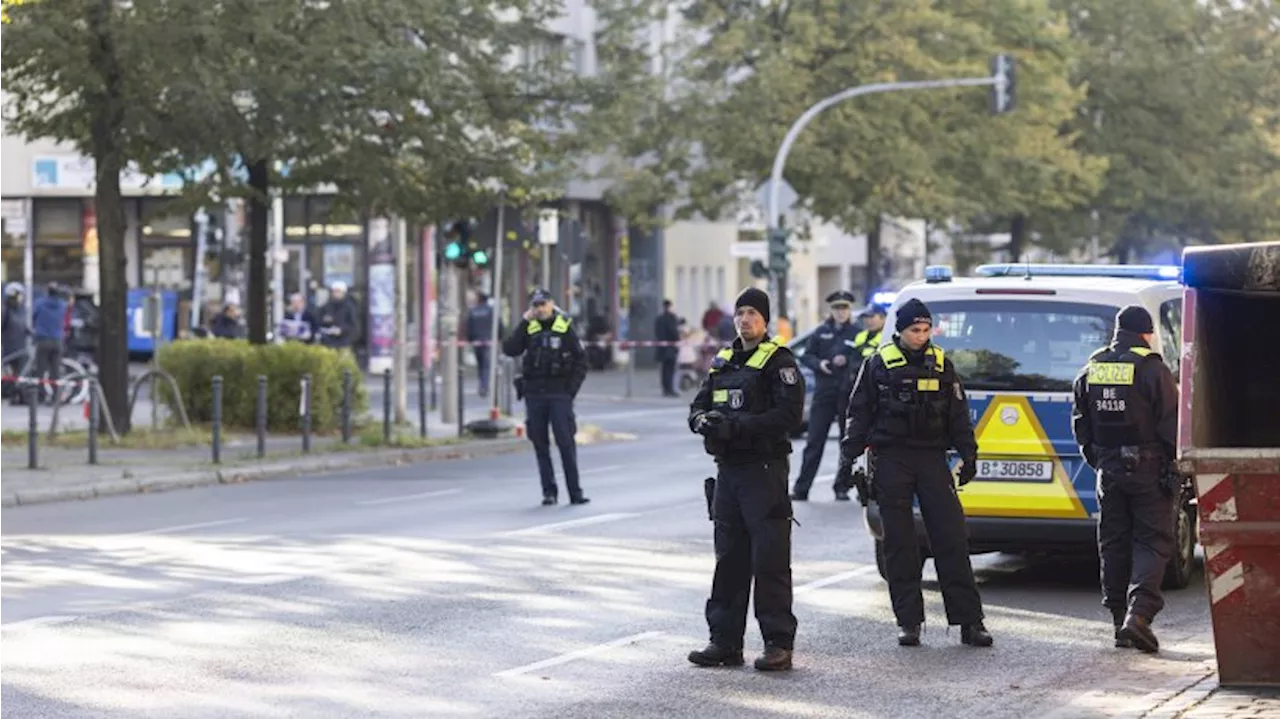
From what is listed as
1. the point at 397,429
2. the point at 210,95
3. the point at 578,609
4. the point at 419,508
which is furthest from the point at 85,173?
the point at 578,609

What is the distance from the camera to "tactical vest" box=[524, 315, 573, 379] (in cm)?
2134

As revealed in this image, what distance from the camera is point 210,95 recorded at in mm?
27125

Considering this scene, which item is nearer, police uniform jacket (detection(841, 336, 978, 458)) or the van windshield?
police uniform jacket (detection(841, 336, 978, 458))

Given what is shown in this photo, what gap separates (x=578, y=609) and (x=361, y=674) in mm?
2683

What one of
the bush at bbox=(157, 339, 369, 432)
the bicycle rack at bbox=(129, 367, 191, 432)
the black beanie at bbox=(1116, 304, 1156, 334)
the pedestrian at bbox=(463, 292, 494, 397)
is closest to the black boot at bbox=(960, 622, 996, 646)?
the black beanie at bbox=(1116, 304, 1156, 334)

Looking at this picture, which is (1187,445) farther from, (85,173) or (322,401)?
(85,173)

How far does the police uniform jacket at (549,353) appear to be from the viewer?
841 inches

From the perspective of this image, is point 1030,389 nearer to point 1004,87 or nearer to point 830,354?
point 830,354

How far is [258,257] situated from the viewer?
3188 cm

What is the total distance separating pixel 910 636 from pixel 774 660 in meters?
1.17

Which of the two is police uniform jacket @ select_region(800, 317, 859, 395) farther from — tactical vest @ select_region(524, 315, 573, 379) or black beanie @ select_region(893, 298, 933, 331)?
black beanie @ select_region(893, 298, 933, 331)

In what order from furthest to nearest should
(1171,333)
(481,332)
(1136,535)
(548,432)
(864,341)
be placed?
(481,332)
(548,432)
(864,341)
(1171,333)
(1136,535)

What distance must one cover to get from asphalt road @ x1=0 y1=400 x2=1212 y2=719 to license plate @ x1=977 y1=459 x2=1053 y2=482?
0.71 metres

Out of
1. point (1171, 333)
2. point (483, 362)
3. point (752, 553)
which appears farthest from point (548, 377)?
point (483, 362)
